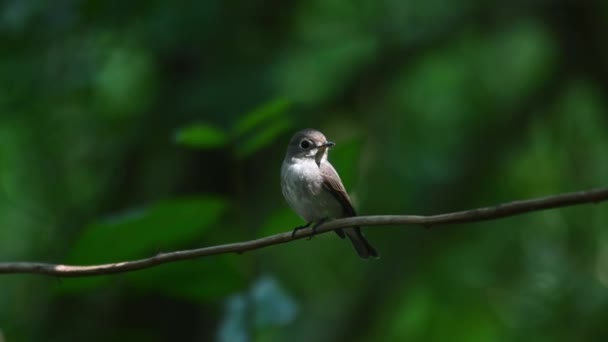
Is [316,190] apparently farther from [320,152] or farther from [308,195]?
[320,152]

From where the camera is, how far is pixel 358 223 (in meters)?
2.34

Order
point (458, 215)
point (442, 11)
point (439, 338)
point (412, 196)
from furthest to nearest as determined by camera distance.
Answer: point (442, 11) → point (412, 196) → point (439, 338) → point (458, 215)

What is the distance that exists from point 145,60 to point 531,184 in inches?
136

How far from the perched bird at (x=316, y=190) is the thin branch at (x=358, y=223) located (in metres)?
1.85

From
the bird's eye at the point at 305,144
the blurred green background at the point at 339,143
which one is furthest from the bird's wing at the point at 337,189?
the blurred green background at the point at 339,143

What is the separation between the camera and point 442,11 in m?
7.42

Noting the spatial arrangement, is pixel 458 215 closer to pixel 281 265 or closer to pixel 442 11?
pixel 281 265

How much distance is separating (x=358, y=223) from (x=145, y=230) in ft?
4.26

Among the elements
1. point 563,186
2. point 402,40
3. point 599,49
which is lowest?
point 563,186

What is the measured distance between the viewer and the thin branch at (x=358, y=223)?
1.80m

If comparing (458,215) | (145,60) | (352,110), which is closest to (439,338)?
(352,110)

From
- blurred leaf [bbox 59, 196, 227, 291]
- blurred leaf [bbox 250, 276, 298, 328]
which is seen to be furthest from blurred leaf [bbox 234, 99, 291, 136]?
blurred leaf [bbox 250, 276, 298, 328]

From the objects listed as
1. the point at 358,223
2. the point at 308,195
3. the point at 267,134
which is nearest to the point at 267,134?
the point at 267,134

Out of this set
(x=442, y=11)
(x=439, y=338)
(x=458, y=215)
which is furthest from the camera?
(x=442, y=11)
